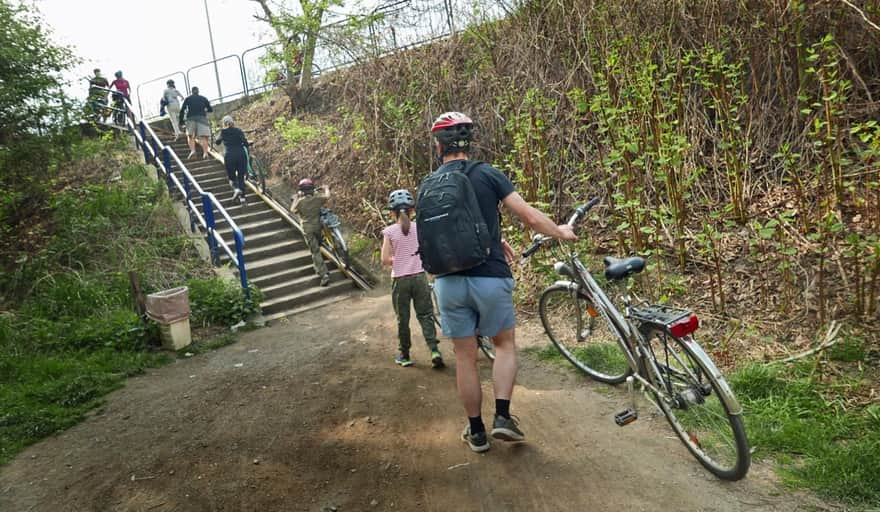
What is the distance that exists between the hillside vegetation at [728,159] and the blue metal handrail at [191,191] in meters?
3.27

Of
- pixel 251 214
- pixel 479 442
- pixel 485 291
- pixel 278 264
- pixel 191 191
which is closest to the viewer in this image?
pixel 485 291

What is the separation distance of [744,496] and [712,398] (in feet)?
1.99

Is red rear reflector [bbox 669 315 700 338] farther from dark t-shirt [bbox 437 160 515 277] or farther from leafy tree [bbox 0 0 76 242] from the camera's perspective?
leafy tree [bbox 0 0 76 242]

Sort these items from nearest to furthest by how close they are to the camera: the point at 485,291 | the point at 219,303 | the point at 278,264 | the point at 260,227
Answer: the point at 485,291 → the point at 219,303 → the point at 278,264 → the point at 260,227

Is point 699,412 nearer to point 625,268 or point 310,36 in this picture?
point 625,268

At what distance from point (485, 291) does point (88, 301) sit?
7.36 m

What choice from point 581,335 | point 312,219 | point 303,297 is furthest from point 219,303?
point 581,335

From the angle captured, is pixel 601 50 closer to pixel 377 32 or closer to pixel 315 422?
pixel 315 422

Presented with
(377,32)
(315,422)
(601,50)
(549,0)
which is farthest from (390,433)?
(377,32)

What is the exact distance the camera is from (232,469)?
12.9 ft

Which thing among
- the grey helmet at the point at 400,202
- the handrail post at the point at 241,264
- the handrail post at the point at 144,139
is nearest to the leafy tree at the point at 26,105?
the handrail post at the point at 144,139

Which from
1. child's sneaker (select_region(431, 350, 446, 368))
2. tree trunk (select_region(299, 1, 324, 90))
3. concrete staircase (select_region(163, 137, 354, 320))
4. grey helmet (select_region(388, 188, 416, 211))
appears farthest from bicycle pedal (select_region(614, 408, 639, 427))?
tree trunk (select_region(299, 1, 324, 90))

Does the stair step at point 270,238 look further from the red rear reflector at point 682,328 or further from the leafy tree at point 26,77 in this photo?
the red rear reflector at point 682,328

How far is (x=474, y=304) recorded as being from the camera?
11.3ft
